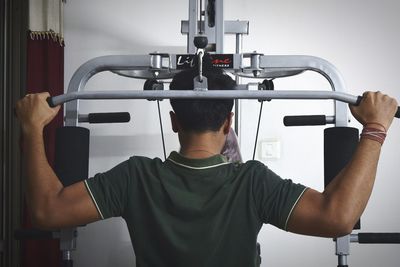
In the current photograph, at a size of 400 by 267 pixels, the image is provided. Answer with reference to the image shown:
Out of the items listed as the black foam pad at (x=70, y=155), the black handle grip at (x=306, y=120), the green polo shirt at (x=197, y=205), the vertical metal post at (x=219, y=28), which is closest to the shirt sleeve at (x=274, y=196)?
the green polo shirt at (x=197, y=205)

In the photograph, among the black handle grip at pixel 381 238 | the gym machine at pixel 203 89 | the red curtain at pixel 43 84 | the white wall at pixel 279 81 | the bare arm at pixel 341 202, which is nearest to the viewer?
the bare arm at pixel 341 202

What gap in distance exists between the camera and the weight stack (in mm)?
1266

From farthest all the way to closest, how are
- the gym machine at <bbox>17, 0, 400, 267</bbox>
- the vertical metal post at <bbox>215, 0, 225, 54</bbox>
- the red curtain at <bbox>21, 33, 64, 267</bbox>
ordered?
the red curtain at <bbox>21, 33, 64, 267</bbox>
the vertical metal post at <bbox>215, 0, 225, 54</bbox>
the gym machine at <bbox>17, 0, 400, 267</bbox>

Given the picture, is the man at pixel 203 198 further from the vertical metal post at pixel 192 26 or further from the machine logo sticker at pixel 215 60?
the vertical metal post at pixel 192 26

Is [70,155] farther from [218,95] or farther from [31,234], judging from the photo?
[218,95]

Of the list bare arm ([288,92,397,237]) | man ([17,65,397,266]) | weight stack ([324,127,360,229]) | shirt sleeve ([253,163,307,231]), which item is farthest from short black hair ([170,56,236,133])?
weight stack ([324,127,360,229])

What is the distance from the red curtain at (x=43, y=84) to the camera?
2.30 meters

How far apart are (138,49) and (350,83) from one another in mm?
1269

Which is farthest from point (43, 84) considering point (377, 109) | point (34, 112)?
point (377, 109)

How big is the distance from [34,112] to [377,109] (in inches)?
32.0

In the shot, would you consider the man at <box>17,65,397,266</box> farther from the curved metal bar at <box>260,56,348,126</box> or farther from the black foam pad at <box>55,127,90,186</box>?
the curved metal bar at <box>260,56,348,126</box>

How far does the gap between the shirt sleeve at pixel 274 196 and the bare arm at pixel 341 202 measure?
15 mm

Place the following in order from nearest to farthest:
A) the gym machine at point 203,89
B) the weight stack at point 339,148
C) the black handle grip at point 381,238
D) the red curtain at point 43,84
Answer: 1. the gym machine at point 203,89
2. the weight stack at point 339,148
3. the black handle grip at point 381,238
4. the red curtain at point 43,84

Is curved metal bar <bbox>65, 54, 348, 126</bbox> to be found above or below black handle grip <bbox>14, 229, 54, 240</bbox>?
above
